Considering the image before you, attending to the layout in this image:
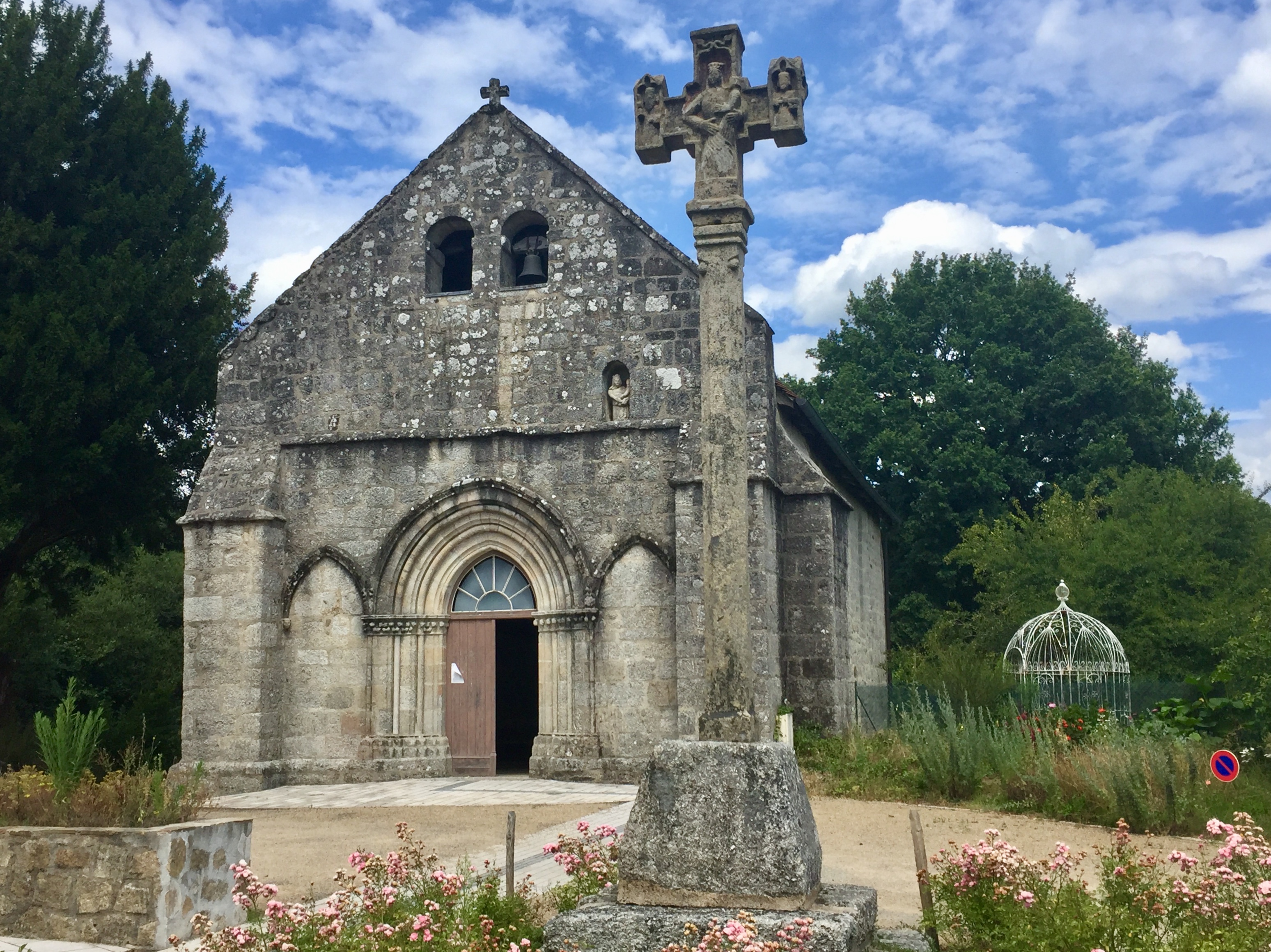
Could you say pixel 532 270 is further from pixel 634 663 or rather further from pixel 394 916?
pixel 394 916

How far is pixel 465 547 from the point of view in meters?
13.3

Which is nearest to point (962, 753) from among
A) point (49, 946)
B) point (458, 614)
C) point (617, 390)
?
Result: point (617, 390)

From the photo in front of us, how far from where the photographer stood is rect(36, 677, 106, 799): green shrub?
641 centimetres

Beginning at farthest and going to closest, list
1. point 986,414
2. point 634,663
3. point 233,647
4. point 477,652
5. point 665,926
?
point 986,414
point 477,652
point 233,647
point 634,663
point 665,926

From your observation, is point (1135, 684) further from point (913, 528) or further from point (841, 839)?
point (913, 528)

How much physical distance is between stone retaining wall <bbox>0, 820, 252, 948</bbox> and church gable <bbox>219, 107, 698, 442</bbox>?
7503 millimetres

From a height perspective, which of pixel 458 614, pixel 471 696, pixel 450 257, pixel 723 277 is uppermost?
pixel 450 257

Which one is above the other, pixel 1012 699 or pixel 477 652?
pixel 477 652

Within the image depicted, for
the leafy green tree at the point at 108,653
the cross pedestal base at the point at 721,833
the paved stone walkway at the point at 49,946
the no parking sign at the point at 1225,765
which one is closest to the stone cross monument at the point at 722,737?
the cross pedestal base at the point at 721,833

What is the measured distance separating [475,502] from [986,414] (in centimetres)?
1561

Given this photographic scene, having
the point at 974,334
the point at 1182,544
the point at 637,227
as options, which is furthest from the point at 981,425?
the point at 637,227

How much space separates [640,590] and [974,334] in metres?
16.7

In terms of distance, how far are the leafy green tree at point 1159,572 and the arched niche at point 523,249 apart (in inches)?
354

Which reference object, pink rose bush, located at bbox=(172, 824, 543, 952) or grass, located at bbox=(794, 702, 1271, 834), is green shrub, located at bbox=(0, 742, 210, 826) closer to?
pink rose bush, located at bbox=(172, 824, 543, 952)
